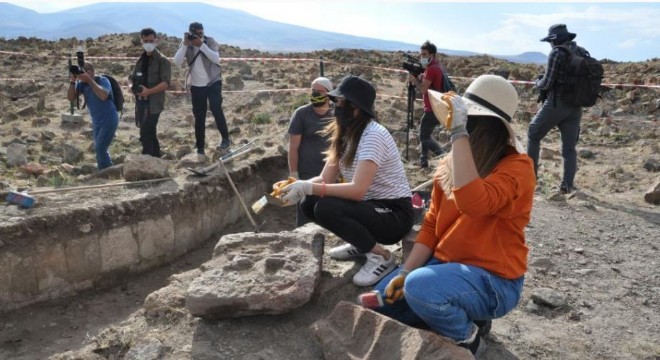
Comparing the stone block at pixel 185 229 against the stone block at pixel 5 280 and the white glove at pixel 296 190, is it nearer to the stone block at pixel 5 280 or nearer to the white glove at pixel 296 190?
the stone block at pixel 5 280

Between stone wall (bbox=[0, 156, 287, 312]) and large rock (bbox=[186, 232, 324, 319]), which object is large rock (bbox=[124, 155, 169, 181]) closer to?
stone wall (bbox=[0, 156, 287, 312])

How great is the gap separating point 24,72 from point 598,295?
713 inches

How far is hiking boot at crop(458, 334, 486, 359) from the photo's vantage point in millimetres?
3023

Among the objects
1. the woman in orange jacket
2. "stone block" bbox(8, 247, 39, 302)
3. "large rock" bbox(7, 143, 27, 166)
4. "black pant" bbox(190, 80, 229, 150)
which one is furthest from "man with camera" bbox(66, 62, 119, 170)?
the woman in orange jacket

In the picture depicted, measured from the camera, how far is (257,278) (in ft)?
11.3

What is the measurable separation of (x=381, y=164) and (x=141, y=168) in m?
3.11

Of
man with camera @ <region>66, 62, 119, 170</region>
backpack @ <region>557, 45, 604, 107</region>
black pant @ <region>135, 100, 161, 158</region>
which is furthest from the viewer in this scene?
black pant @ <region>135, 100, 161, 158</region>

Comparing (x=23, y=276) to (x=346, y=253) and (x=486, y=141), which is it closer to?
(x=346, y=253)

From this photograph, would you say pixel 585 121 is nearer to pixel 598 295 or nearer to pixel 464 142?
pixel 598 295

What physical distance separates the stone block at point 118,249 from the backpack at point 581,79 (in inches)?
186

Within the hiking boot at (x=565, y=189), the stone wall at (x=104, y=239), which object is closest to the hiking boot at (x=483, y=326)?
the stone wall at (x=104, y=239)

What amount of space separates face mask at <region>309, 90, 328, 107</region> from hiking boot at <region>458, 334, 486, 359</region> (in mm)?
2824

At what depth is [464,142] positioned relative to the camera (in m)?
2.61

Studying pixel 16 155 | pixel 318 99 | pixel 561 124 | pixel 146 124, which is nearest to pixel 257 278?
pixel 318 99
